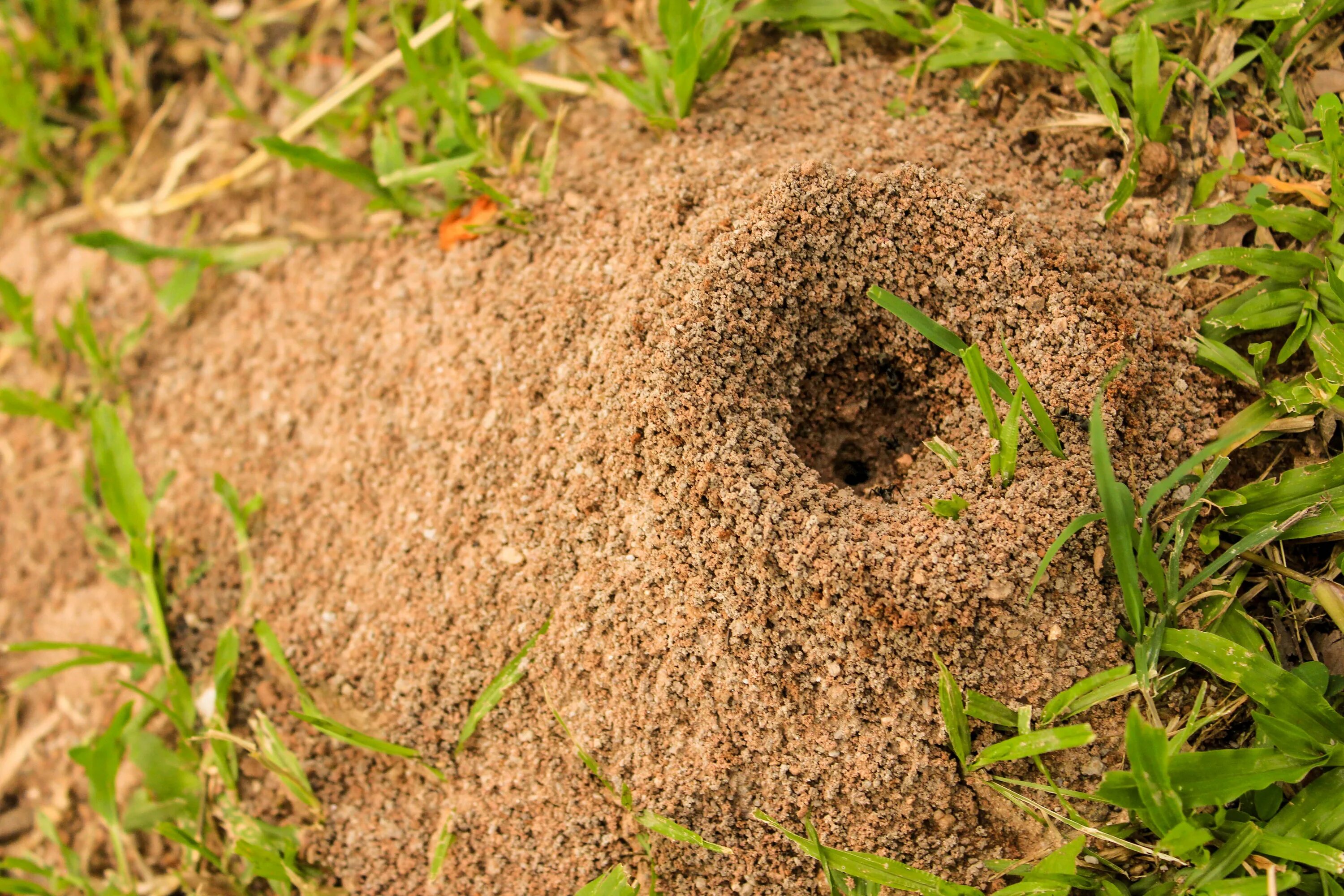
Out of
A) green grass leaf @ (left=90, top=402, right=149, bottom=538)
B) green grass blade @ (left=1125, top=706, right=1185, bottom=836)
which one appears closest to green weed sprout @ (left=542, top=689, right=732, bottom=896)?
green grass blade @ (left=1125, top=706, right=1185, bottom=836)

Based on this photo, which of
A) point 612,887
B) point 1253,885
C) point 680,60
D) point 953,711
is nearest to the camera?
point 1253,885

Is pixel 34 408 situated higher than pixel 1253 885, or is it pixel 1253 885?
pixel 34 408

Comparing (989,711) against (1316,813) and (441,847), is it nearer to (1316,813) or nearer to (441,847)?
(1316,813)

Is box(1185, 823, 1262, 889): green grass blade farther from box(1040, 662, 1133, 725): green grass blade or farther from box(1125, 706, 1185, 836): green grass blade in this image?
box(1040, 662, 1133, 725): green grass blade

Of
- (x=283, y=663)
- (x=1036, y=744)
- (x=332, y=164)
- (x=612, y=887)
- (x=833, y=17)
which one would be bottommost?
(x=612, y=887)

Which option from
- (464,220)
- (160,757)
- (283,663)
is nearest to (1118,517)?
(464,220)

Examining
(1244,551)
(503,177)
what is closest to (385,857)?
(503,177)
